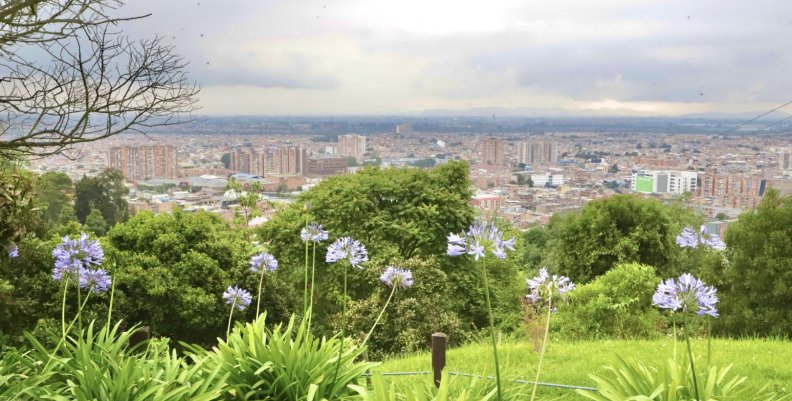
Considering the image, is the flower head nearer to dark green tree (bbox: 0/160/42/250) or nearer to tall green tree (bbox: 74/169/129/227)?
dark green tree (bbox: 0/160/42/250)

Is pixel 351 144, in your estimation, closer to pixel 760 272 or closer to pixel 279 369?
pixel 760 272

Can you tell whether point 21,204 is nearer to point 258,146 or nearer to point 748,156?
point 258,146

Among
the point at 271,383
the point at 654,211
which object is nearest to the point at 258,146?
the point at 654,211

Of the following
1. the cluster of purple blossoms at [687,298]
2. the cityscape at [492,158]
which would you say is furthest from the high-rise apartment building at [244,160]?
the cluster of purple blossoms at [687,298]

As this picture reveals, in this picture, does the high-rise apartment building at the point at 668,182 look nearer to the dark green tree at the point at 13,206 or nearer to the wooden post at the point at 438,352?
the wooden post at the point at 438,352

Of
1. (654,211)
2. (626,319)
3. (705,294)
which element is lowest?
(626,319)

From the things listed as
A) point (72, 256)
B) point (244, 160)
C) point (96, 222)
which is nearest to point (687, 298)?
point (72, 256)

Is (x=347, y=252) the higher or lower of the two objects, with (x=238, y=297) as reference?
higher
